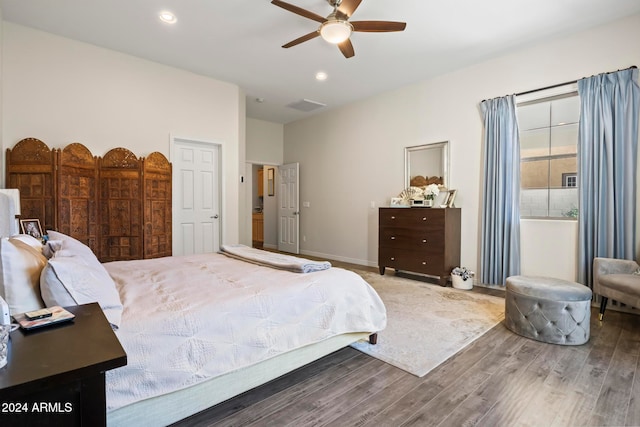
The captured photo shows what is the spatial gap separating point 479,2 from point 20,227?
511 cm

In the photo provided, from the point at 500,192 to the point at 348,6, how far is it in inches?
115

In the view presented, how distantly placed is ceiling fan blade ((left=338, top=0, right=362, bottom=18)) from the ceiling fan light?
88 mm

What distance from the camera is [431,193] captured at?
15.4ft

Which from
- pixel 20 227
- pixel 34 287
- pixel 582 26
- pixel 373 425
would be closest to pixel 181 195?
pixel 20 227

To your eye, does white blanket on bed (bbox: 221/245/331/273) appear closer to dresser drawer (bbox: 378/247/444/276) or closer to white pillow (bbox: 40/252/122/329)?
white pillow (bbox: 40/252/122/329)

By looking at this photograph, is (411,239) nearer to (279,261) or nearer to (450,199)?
(450,199)

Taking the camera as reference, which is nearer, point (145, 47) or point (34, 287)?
point (34, 287)

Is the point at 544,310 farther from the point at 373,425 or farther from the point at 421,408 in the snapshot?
the point at 373,425

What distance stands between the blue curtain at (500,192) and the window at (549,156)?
173mm

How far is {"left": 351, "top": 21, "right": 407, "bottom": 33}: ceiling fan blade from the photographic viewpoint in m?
2.87

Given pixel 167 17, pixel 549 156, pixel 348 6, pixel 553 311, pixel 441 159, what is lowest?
pixel 553 311

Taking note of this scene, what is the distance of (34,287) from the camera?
1332mm

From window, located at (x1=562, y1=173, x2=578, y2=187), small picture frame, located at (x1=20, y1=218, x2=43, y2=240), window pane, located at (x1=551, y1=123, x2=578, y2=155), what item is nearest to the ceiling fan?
window pane, located at (x1=551, y1=123, x2=578, y2=155)

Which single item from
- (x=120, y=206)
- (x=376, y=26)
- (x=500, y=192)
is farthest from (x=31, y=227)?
(x=500, y=192)
